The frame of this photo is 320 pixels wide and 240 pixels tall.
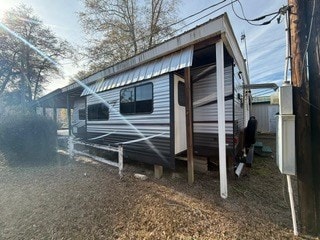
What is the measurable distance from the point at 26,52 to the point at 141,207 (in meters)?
22.2

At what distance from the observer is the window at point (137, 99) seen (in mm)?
5445

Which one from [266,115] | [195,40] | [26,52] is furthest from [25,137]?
[266,115]

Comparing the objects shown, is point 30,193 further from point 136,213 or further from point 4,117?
point 4,117

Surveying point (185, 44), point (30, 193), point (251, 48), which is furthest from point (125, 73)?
point (251, 48)

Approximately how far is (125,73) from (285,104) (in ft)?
15.7

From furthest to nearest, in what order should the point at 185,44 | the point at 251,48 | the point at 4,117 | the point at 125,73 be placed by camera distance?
the point at 251,48 < the point at 4,117 < the point at 125,73 < the point at 185,44

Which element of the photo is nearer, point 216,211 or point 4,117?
point 216,211

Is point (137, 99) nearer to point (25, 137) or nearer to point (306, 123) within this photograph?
point (306, 123)

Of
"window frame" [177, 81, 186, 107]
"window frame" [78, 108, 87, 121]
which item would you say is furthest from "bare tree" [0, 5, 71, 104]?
"window frame" [177, 81, 186, 107]

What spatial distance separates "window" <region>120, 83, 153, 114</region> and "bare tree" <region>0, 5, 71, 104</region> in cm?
1847

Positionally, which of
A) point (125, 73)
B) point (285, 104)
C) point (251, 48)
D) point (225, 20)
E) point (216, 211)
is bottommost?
point (216, 211)

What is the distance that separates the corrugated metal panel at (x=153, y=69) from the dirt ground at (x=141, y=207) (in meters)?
2.85

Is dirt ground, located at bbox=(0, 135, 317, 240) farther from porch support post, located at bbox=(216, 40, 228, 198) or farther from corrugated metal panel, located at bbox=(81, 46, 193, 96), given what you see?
corrugated metal panel, located at bbox=(81, 46, 193, 96)

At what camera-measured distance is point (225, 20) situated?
3773 millimetres
